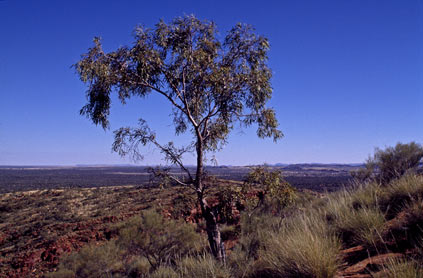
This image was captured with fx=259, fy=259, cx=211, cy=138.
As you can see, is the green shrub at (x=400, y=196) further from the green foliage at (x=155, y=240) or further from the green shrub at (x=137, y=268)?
the green shrub at (x=137, y=268)

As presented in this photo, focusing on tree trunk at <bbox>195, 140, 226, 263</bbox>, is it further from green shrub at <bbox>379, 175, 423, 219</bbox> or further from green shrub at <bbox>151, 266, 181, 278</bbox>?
green shrub at <bbox>379, 175, 423, 219</bbox>

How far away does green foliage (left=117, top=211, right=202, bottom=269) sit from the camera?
11.5 meters

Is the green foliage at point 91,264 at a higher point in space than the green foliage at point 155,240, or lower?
lower

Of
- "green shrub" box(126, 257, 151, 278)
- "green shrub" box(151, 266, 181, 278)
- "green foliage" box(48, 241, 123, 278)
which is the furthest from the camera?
Answer: "green shrub" box(126, 257, 151, 278)

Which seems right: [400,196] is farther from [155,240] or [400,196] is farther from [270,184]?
[155,240]

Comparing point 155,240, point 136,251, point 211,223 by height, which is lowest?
point 136,251

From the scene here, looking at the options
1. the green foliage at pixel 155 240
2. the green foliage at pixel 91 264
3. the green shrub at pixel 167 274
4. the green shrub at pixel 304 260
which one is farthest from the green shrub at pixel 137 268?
the green shrub at pixel 304 260

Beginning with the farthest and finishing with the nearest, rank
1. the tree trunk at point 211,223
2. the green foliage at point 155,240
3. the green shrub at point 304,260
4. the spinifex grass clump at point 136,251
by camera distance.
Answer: the green foliage at point 155,240, the spinifex grass clump at point 136,251, the tree trunk at point 211,223, the green shrub at point 304,260

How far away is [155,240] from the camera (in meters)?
11.9

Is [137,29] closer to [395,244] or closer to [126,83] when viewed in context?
[126,83]

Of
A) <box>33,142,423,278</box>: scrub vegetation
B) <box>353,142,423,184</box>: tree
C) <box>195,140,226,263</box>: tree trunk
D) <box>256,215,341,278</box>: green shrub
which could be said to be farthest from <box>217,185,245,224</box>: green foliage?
<box>353,142,423,184</box>: tree

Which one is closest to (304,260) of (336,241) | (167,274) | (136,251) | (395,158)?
(336,241)

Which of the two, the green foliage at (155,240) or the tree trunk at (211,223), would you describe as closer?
the tree trunk at (211,223)

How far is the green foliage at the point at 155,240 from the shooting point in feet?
37.9
